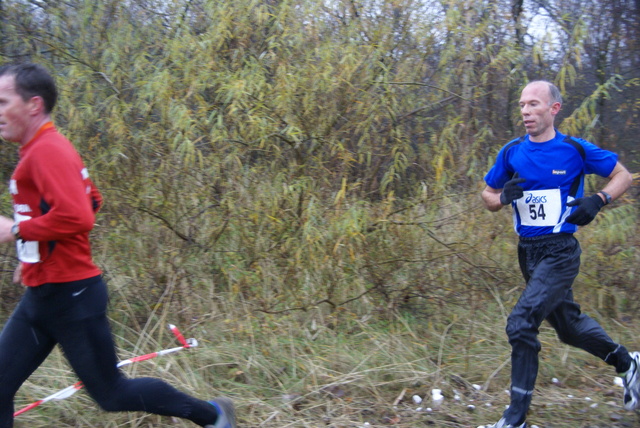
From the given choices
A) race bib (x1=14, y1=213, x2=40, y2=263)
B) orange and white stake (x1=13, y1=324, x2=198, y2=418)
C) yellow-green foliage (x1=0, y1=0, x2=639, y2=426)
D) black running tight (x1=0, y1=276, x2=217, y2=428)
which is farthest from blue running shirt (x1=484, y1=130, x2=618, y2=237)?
race bib (x1=14, y1=213, x2=40, y2=263)

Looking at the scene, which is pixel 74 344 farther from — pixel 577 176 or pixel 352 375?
pixel 577 176

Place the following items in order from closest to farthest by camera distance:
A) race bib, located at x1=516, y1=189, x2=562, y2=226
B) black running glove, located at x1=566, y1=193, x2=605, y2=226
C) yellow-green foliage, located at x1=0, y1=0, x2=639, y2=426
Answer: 1. black running glove, located at x1=566, y1=193, x2=605, y2=226
2. race bib, located at x1=516, y1=189, x2=562, y2=226
3. yellow-green foliage, located at x1=0, y1=0, x2=639, y2=426

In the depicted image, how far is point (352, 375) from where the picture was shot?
412 centimetres

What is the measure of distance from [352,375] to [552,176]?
173cm

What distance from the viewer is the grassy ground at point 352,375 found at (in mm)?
3760

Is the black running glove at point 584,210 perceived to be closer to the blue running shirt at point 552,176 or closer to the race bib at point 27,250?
the blue running shirt at point 552,176

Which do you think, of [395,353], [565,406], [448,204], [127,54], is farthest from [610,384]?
[127,54]

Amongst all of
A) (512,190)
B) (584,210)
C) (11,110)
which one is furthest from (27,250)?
(584,210)

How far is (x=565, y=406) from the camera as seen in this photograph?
3975 mm

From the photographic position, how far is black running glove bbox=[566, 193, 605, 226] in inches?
135

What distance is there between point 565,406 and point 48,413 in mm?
3069

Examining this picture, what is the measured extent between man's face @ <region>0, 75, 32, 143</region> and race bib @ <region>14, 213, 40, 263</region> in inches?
13.6

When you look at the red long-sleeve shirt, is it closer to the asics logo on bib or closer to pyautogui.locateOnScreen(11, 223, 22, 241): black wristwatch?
pyautogui.locateOnScreen(11, 223, 22, 241): black wristwatch

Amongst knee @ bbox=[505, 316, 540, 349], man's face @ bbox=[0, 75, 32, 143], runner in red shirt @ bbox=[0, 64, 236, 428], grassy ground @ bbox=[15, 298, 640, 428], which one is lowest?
grassy ground @ bbox=[15, 298, 640, 428]
